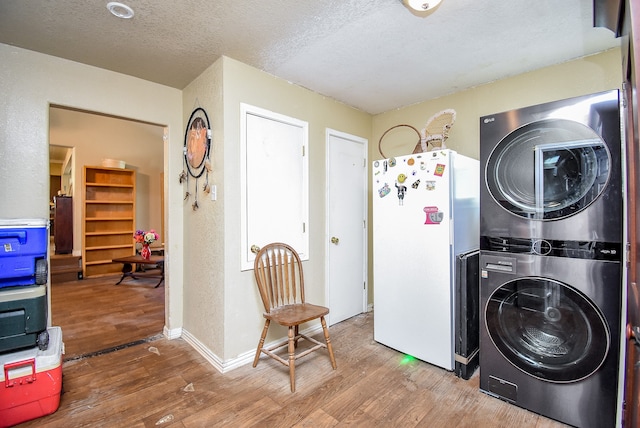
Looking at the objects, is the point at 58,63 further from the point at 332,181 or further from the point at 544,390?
the point at 544,390

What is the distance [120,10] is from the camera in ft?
5.60

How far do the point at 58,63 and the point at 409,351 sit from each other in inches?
140

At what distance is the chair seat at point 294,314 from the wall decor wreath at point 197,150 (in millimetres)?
1130

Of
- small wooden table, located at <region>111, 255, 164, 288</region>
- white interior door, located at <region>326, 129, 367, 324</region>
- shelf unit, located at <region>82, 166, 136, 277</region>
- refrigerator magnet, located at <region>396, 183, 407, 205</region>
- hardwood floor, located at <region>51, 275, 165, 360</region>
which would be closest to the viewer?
refrigerator magnet, located at <region>396, 183, 407, 205</region>

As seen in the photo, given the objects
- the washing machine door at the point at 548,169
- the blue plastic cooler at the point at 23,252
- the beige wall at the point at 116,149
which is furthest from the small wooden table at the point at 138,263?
the washing machine door at the point at 548,169

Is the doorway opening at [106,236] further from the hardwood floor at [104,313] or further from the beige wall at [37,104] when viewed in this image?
the beige wall at [37,104]

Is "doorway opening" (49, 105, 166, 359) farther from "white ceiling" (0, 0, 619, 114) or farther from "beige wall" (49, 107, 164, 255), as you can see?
"white ceiling" (0, 0, 619, 114)

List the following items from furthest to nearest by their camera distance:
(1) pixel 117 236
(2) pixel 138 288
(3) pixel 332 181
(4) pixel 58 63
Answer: (1) pixel 117 236 → (2) pixel 138 288 → (3) pixel 332 181 → (4) pixel 58 63

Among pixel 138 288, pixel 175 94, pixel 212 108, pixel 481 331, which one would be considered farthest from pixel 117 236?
pixel 481 331

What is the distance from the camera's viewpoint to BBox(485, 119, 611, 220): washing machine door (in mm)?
1580

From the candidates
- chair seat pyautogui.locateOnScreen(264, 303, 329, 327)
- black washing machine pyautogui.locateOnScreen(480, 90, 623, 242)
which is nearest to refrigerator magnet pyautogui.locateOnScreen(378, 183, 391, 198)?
black washing machine pyautogui.locateOnScreen(480, 90, 623, 242)

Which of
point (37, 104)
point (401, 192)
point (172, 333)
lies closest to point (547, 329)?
point (401, 192)

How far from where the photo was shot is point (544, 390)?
1.71 meters

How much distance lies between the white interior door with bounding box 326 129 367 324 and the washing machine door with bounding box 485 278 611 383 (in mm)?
1529
